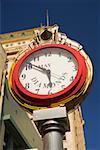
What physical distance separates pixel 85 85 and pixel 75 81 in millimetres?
164

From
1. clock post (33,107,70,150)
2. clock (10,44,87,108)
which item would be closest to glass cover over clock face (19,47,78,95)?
clock (10,44,87,108)

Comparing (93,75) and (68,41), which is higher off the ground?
(68,41)

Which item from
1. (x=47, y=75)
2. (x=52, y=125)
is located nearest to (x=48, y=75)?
Result: (x=47, y=75)

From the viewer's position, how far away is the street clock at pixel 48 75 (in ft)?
13.8

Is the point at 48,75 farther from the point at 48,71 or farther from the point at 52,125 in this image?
the point at 52,125

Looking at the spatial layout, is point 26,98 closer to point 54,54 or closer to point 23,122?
point 54,54

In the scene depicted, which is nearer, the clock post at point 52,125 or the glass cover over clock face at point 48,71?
the clock post at point 52,125

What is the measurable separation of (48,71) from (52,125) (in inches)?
35.7

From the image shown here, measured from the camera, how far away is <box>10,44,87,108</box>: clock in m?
4.23

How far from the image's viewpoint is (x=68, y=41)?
16.1ft

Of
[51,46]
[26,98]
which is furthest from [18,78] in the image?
[51,46]

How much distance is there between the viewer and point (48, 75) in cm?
439

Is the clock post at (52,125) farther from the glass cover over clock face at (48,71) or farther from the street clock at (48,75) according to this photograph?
the glass cover over clock face at (48,71)

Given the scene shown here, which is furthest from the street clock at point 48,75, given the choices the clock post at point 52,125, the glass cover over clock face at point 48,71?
the clock post at point 52,125
